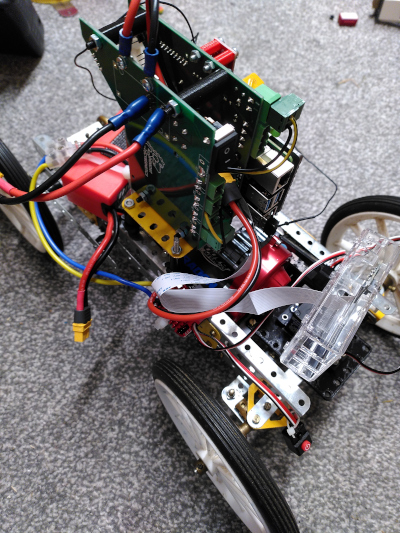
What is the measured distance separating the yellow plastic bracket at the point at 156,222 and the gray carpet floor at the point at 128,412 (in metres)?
0.39

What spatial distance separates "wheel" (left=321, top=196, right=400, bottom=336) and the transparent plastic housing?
215 millimetres

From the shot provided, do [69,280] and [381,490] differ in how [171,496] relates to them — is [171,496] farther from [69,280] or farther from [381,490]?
[69,280]

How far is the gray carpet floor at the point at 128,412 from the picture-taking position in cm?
111

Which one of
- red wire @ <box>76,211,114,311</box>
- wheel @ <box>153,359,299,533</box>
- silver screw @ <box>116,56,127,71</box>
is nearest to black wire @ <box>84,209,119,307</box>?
red wire @ <box>76,211,114,311</box>

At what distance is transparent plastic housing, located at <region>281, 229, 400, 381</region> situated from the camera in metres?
0.89

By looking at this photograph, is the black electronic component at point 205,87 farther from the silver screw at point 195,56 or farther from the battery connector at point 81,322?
the battery connector at point 81,322

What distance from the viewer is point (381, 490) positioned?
1151 mm

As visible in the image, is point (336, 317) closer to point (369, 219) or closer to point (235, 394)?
point (235, 394)

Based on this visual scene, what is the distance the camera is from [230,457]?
85 centimetres

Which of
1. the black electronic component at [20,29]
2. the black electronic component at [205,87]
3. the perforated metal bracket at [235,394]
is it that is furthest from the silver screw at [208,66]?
the black electronic component at [20,29]

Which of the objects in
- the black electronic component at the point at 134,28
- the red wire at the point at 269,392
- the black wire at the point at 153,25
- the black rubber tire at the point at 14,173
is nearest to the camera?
the black wire at the point at 153,25

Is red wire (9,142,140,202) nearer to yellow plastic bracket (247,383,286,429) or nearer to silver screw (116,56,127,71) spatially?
silver screw (116,56,127,71)

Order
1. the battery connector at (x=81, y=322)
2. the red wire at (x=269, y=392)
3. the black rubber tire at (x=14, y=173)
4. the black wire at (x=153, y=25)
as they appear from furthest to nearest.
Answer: the black rubber tire at (x=14, y=173)
the battery connector at (x=81, y=322)
the red wire at (x=269, y=392)
the black wire at (x=153, y=25)

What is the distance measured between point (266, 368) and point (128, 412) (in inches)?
18.7
